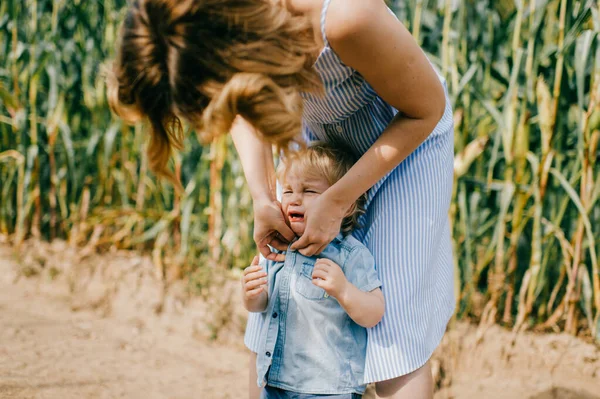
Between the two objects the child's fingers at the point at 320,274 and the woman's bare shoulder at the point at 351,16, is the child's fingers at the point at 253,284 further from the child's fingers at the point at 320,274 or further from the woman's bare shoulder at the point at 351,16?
the woman's bare shoulder at the point at 351,16

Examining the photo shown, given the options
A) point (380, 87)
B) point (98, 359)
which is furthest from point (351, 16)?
point (98, 359)

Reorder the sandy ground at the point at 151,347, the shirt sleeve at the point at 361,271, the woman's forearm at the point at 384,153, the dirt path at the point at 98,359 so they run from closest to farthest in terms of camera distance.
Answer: the woman's forearm at the point at 384,153
the shirt sleeve at the point at 361,271
the dirt path at the point at 98,359
the sandy ground at the point at 151,347

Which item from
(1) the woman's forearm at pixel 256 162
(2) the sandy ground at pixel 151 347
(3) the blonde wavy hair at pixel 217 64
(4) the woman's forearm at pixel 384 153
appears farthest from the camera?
(2) the sandy ground at pixel 151 347

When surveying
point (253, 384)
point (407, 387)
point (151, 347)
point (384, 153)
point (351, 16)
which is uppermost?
point (351, 16)

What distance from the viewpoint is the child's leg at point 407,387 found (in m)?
1.23

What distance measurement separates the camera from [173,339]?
2.57m

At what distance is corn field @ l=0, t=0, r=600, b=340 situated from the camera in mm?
2156

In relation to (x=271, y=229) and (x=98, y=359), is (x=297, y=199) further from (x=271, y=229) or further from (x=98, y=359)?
(x=98, y=359)

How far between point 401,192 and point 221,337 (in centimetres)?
155

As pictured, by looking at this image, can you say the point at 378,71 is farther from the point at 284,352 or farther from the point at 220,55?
the point at 284,352

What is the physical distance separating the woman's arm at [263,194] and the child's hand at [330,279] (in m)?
0.14

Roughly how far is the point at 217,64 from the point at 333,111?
33cm

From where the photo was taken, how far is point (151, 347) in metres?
2.48

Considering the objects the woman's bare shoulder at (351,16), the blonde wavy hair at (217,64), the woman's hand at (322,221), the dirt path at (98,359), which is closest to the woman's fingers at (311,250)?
the woman's hand at (322,221)
